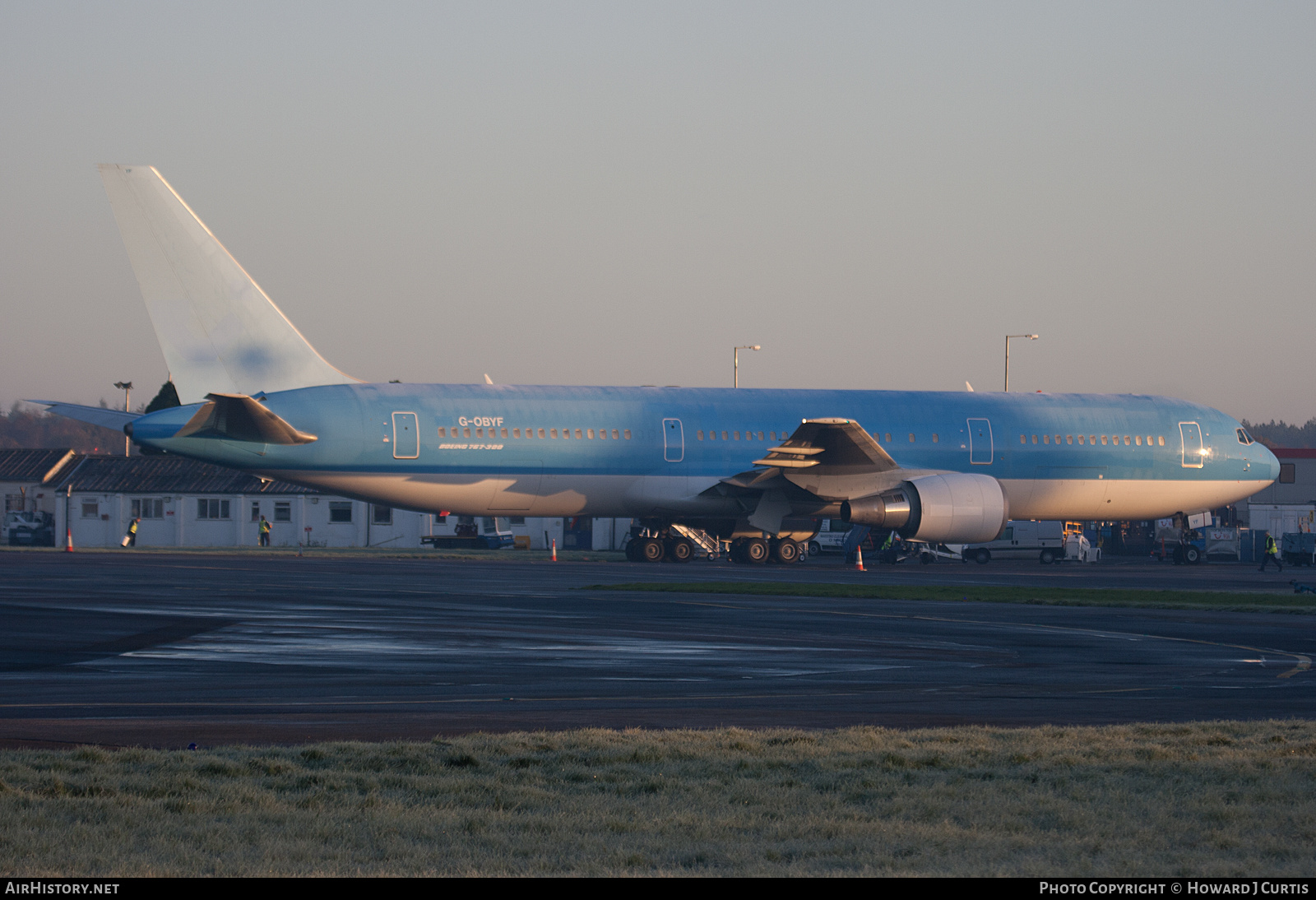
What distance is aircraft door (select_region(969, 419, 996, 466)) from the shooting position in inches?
1575

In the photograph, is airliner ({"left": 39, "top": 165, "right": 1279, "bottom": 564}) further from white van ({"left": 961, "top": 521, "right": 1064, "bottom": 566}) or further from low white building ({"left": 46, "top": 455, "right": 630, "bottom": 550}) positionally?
low white building ({"left": 46, "top": 455, "right": 630, "bottom": 550})

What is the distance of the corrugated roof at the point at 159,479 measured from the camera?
226 ft

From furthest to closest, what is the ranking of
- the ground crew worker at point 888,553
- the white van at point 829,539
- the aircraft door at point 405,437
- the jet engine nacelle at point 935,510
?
1. the white van at point 829,539
2. the ground crew worker at point 888,553
3. the jet engine nacelle at point 935,510
4. the aircraft door at point 405,437

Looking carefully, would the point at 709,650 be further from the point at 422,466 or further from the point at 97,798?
the point at 422,466

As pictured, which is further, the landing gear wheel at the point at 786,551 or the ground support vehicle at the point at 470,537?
the ground support vehicle at the point at 470,537

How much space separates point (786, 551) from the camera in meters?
41.0

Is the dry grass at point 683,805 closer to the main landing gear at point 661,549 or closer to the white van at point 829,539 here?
the main landing gear at point 661,549

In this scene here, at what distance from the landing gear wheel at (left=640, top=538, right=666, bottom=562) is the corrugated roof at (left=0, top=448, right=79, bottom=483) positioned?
43.8 meters

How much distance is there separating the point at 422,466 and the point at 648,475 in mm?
6258

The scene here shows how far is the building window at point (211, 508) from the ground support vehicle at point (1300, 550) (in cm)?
4786

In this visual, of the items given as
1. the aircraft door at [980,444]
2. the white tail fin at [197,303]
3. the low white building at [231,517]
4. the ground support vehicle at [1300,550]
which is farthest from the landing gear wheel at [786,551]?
the low white building at [231,517]

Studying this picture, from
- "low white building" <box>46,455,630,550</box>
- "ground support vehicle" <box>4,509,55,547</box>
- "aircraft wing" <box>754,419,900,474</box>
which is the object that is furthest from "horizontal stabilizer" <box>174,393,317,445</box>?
"ground support vehicle" <box>4,509,55,547</box>
